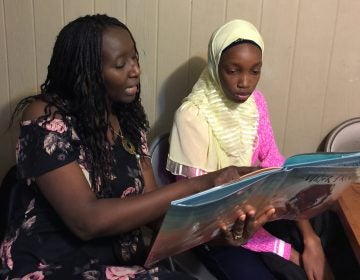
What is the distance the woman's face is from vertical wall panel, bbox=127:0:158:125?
0.48 metres

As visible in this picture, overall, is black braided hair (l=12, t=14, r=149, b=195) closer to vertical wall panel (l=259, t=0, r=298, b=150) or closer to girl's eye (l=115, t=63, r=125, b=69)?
girl's eye (l=115, t=63, r=125, b=69)

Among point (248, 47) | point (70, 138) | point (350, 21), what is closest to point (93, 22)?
point (70, 138)

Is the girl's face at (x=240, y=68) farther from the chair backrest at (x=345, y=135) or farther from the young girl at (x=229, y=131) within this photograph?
the chair backrest at (x=345, y=135)

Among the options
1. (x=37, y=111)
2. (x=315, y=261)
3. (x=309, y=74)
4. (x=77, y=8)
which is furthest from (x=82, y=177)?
(x=309, y=74)

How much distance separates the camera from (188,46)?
4.95 feet

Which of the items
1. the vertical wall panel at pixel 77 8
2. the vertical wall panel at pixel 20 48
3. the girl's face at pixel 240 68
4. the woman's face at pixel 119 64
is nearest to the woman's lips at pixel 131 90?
the woman's face at pixel 119 64

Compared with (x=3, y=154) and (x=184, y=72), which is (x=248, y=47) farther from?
(x=3, y=154)

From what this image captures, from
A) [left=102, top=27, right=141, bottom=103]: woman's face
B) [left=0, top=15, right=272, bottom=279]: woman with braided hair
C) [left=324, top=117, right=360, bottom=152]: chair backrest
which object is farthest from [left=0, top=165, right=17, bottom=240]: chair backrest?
[left=324, top=117, right=360, bottom=152]: chair backrest

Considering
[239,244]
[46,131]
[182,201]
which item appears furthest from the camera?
[239,244]

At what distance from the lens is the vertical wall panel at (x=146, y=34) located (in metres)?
1.49

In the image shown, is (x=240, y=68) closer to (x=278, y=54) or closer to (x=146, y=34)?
(x=278, y=54)

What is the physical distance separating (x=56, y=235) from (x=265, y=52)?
92cm

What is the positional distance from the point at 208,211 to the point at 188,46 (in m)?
0.83

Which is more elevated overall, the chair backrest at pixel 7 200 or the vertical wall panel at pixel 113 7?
the vertical wall panel at pixel 113 7
